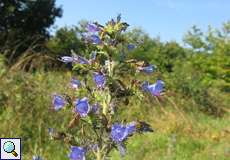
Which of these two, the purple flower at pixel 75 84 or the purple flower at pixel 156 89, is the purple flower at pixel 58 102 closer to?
the purple flower at pixel 75 84

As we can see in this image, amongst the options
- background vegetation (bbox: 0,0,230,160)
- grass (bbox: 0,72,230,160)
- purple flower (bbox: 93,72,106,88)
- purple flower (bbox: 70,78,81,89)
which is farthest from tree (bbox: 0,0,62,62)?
purple flower (bbox: 93,72,106,88)

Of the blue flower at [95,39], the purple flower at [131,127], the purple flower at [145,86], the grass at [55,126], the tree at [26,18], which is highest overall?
the tree at [26,18]

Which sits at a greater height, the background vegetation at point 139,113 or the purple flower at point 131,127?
the background vegetation at point 139,113

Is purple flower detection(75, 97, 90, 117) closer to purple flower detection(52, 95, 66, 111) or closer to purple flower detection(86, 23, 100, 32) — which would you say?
purple flower detection(52, 95, 66, 111)

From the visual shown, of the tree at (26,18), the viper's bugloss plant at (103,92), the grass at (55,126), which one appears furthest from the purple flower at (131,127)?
the tree at (26,18)

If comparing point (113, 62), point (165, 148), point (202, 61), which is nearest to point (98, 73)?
point (113, 62)

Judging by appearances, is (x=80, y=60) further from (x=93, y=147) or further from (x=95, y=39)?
(x=93, y=147)
